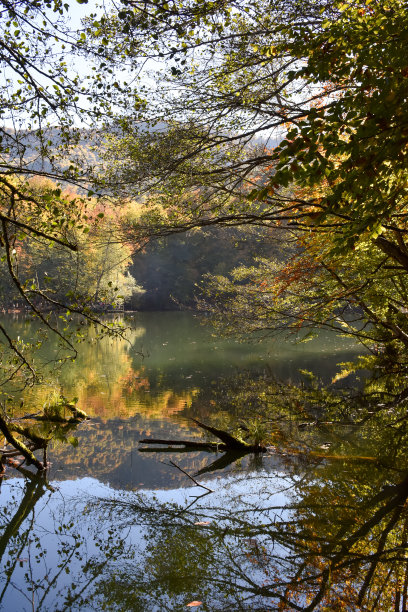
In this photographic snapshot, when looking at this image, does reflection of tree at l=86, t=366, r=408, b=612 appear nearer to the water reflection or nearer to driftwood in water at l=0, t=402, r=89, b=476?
the water reflection

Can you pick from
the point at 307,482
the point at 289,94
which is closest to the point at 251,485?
the point at 307,482

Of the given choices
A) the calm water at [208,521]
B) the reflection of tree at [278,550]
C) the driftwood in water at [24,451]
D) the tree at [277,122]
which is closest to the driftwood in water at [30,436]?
the driftwood in water at [24,451]

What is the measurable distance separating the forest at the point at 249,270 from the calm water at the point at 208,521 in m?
0.03

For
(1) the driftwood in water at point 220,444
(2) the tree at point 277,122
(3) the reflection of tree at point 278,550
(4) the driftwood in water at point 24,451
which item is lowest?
(3) the reflection of tree at point 278,550

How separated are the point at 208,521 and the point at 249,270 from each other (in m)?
7.13

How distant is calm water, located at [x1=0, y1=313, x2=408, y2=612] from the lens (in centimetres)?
376

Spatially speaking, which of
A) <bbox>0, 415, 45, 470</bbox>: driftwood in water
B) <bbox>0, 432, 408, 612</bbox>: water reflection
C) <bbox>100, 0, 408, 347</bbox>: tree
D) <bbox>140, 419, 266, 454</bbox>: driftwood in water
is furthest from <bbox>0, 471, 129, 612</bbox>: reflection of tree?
<bbox>100, 0, 408, 347</bbox>: tree

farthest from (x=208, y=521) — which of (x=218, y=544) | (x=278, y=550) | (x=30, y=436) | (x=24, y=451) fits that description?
(x=30, y=436)

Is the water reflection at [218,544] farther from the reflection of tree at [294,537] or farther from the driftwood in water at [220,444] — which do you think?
the driftwood in water at [220,444]

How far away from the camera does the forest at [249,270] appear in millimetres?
3730

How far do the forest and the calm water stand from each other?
28 millimetres

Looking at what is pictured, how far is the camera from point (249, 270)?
37.4 feet

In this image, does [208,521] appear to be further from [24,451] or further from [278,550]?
[24,451]

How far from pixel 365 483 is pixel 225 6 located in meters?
5.73
